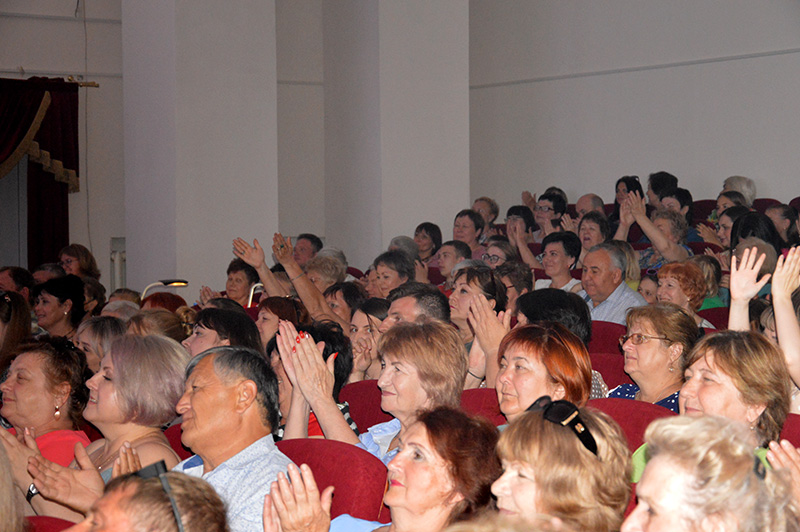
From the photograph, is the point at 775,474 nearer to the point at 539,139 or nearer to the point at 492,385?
the point at 492,385

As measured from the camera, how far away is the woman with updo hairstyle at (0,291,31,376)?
433 cm

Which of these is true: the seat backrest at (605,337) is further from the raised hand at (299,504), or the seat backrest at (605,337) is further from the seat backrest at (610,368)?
the raised hand at (299,504)

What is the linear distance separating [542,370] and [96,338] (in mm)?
2054

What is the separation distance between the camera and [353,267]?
7.07 m

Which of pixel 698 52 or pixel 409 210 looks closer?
pixel 409 210

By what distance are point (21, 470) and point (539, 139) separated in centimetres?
856

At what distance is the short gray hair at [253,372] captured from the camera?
2482mm

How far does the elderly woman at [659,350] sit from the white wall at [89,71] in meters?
8.41

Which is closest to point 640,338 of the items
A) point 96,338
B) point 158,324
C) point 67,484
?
point 67,484

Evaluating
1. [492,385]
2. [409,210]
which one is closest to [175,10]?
[409,210]

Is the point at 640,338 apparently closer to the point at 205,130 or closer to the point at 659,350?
the point at 659,350

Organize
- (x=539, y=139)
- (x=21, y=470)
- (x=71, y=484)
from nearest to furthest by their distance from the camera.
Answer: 1. (x=71, y=484)
2. (x=21, y=470)
3. (x=539, y=139)

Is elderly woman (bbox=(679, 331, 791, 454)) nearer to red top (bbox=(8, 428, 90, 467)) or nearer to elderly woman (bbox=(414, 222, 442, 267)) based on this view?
red top (bbox=(8, 428, 90, 467))

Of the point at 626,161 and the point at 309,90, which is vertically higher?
the point at 309,90
